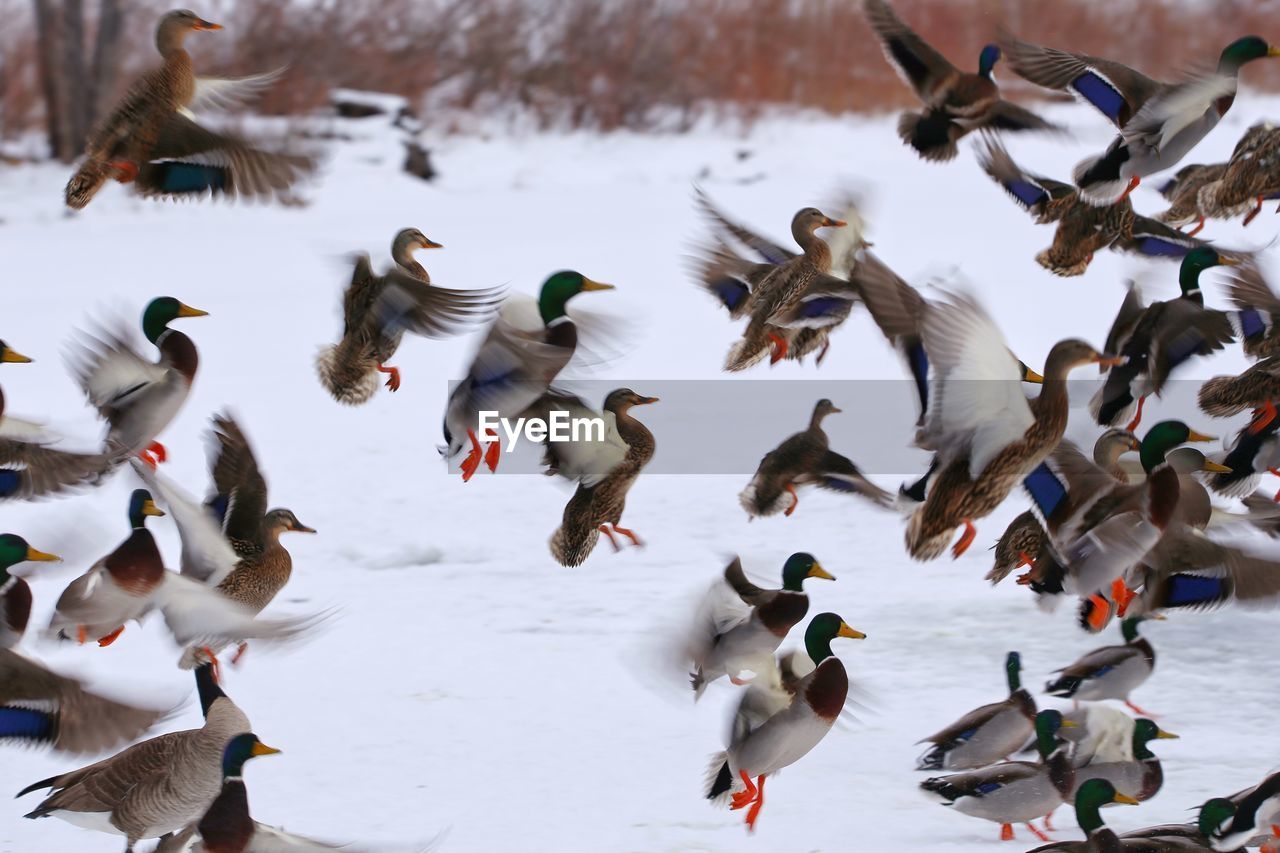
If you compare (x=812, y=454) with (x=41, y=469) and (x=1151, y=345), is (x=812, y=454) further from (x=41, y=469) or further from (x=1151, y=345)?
(x=41, y=469)

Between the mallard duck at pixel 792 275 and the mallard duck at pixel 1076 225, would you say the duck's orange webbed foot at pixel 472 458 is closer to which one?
the mallard duck at pixel 792 275

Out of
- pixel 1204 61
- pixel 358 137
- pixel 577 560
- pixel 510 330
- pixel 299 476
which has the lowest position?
pixel 358 137

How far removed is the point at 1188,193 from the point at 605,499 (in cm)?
131

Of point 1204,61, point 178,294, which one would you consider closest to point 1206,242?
point 1204,61

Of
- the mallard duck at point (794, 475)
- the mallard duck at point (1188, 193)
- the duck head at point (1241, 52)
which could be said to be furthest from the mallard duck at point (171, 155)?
the mallard duck at point (1188, 193)

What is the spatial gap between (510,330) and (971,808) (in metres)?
1.28

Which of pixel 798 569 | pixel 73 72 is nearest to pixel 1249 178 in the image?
pixel 798 569

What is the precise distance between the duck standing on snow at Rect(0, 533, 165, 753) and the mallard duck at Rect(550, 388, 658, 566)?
75cm

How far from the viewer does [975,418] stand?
212 centimetres

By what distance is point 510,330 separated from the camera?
2418 mm

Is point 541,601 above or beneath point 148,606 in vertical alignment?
beneath

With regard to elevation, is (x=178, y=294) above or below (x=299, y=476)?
below

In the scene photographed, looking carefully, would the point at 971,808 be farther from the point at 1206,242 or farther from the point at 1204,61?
the point at 1204,61

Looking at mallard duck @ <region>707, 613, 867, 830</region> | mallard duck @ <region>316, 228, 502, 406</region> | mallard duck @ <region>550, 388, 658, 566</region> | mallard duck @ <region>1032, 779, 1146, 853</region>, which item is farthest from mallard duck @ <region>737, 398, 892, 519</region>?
mallard duck @ <region>316, 228, 502, 406</region>
